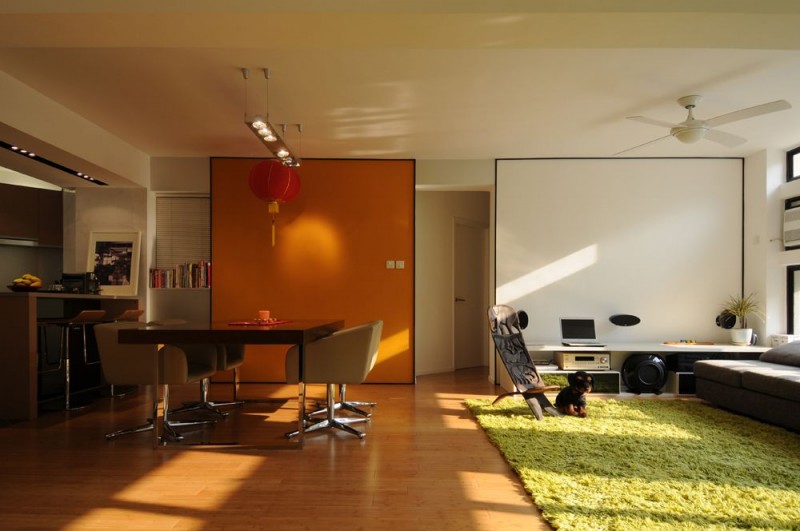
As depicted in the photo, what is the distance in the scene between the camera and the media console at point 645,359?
5996 mm

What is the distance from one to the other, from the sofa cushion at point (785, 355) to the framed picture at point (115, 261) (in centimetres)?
660

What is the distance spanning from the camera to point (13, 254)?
7.23 metres

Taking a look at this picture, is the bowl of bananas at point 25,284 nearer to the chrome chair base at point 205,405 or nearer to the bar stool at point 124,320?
the bar stool at point 124,320

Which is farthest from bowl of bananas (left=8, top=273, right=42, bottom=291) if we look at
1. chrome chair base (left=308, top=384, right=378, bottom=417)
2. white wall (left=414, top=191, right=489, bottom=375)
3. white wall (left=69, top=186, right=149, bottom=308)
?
white wall (left=414, top=191, right=489, bottom=375)

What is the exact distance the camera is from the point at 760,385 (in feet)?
15.2

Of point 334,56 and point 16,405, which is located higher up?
point 334,56

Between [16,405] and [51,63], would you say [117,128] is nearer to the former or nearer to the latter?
[51,63]

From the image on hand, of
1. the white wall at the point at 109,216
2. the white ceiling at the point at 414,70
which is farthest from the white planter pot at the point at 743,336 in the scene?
the white wall at the point at 109,216

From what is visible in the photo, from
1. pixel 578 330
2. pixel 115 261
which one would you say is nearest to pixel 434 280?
pixel 578 330

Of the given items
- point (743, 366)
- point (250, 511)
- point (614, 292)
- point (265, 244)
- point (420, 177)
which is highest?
point (420, 177)

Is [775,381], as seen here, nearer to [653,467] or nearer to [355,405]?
[653,467]

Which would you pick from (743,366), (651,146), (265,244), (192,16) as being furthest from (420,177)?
(192,16)

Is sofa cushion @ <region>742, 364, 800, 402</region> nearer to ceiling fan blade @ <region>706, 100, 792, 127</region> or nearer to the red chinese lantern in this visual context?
ceiling fan blade @ <region>706, 100, 792, 127</region>

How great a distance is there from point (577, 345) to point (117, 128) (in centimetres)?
515
